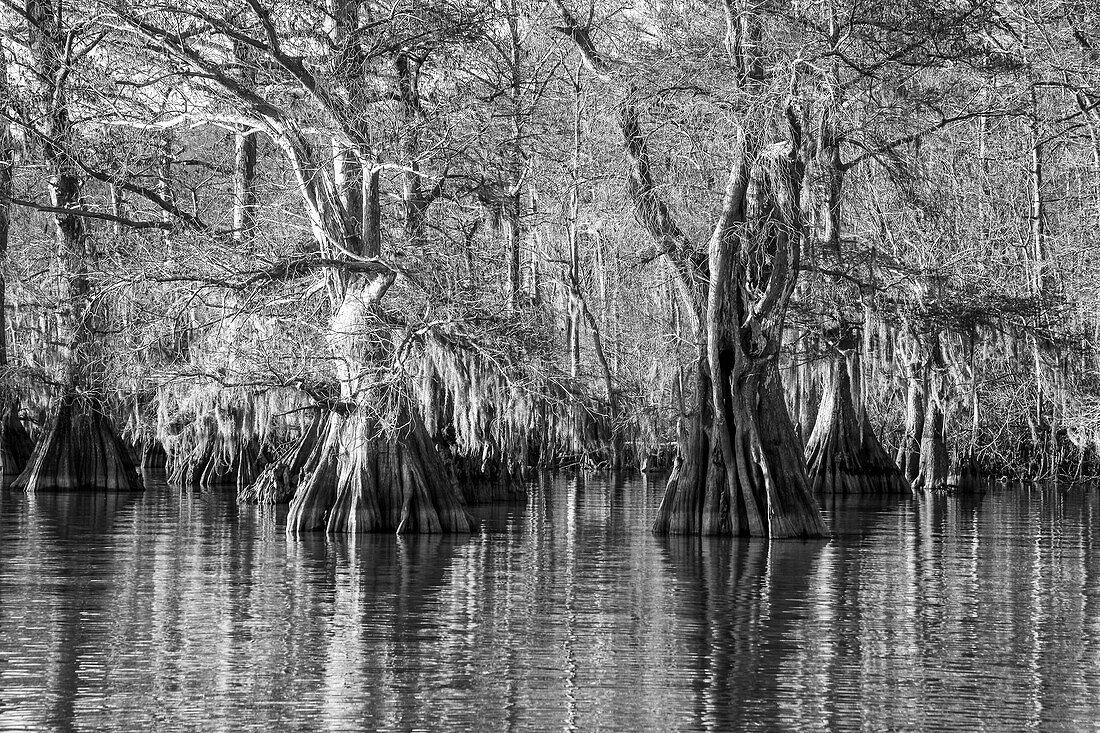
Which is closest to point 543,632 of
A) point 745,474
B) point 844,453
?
point 745,474

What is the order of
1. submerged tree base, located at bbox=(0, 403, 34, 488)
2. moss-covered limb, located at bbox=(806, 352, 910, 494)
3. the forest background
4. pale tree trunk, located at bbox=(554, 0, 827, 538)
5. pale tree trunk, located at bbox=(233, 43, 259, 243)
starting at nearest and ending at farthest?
the forest background < pale tree trunk, located at bbox=(554, 0, 827, 538) < pale tree trunk, located at bbox=(233, 43, 259, 243) < moss-covered limb, located at bbox=(806, 352, 910, 494) < submerged tree base, located at bbox=(0, 403, 34, 488)

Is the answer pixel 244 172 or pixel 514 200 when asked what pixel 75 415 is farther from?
pixel 514 200

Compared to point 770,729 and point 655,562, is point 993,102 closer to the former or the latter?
point 655,562

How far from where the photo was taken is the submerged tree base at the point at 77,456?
25.1 m

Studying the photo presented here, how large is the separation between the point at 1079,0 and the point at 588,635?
10032mm

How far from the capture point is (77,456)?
2539 centimetres

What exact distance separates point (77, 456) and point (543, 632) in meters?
16.6

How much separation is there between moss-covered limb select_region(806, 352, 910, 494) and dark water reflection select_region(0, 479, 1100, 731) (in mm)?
7876

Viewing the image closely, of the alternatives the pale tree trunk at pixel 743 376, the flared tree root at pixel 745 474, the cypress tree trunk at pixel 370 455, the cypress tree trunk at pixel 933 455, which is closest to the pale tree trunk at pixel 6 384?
the cypress tree trunk at pixel 370 455

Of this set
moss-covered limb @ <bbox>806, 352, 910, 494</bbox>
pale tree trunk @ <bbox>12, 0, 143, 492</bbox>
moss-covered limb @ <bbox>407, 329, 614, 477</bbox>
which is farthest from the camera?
moss-covered limb @ <bbox>806, 352, 910, 494</bbox>

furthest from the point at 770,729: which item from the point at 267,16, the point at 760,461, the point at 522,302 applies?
the point at 522,302

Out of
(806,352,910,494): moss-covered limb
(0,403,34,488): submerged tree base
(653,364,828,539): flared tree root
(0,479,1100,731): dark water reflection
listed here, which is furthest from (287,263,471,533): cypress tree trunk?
(0,403,34,488): submerged tree base

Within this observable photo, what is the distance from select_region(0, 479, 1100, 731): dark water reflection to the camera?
8047mm

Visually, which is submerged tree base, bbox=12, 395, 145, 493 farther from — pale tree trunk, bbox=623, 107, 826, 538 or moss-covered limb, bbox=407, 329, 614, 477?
pale tree trunk, bbox=623, 107, 826, 538
